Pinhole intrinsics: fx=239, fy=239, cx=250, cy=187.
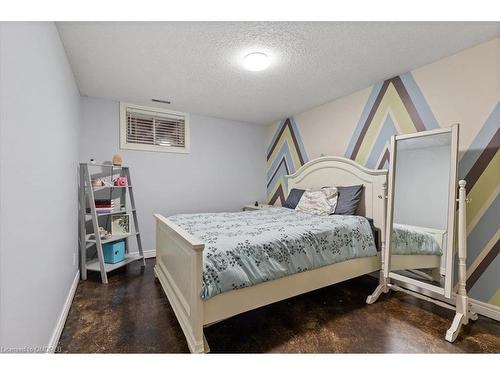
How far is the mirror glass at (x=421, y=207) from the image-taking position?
2.02 meters

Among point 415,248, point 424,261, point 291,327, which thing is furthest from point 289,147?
point 291,327

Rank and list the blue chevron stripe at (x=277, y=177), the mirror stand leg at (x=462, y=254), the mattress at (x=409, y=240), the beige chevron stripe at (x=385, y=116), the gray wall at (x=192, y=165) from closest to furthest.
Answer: the mirror stand leg at (x=462, y=254) < the mattress at (x=409, y=240) < the beige chevron stripe at (x=385, y=116) < the gray wall at (x=192, y=165) < the blue chevron stripe at (x=277, y=177)

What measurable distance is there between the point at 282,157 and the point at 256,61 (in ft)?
7.50

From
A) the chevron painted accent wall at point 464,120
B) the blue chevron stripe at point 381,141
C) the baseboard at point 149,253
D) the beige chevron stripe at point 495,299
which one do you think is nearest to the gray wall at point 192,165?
the baseboard at point 149,253

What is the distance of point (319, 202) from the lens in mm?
2959

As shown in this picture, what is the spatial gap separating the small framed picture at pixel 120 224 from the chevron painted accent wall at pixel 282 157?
8.14ft

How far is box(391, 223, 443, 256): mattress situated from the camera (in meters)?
2.19

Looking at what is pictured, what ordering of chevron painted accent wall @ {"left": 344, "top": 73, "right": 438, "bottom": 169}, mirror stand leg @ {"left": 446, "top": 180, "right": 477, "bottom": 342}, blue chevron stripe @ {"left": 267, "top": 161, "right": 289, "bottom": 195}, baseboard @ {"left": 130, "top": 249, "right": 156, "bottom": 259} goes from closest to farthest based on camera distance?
mirror stand leg @ {"left": 446, "top": 180, "right": 477, "bottom": 342} < chevron painted accent wall @ {"left": 344, "top": 73, "right": 438, "bottom": 169} < baseboard @ {"left": 130, "top": 249, "right": 156, "bottom": 259} < blue chevron stripe @ {"left": 267, "top": 161, "right": 289, "bottom": 195}

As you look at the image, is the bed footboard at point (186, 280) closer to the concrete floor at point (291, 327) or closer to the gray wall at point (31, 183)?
the concrete floor at point (291, 327)

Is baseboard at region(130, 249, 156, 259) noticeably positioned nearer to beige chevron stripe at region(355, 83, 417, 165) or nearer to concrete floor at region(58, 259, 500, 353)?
concrete floor at region(58, 259, 500, 353)

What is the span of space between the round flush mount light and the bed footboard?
1.63m

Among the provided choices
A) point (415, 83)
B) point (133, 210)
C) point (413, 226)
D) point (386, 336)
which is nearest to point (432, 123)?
point (415, 83)

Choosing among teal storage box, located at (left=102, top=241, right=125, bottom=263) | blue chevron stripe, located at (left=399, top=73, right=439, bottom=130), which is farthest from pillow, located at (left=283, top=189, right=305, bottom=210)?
teal storage box, located at (left=102, top=241, right=125, bottom=263)
